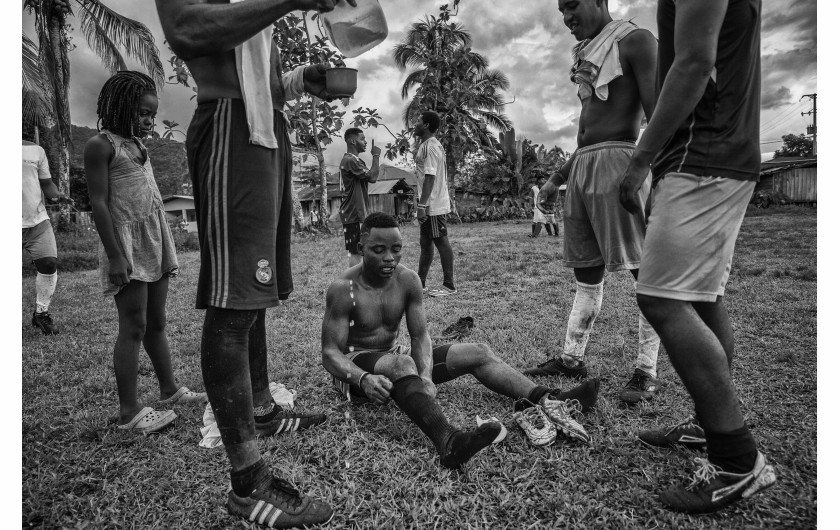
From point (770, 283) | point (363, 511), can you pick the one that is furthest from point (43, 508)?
point (770, 283)

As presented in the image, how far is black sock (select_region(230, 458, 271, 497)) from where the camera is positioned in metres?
1.75

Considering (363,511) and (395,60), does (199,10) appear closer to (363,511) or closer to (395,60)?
(363,511)

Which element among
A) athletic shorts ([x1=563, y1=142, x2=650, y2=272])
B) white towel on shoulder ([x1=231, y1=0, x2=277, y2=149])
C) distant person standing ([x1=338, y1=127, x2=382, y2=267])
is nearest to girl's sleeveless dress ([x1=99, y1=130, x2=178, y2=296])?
white towel on shoulder ([x1=231, y1=0, x2=277, y2=149])

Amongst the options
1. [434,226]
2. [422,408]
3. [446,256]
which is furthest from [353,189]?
[422,408]

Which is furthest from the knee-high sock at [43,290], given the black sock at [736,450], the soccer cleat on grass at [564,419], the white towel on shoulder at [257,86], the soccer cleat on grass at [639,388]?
the black sock at [736,450]

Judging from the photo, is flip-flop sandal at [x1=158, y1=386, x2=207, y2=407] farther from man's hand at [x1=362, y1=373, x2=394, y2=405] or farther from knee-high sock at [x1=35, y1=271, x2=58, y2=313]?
knee-high sock at [x1=35, y1=271, x2=58, y2=313]

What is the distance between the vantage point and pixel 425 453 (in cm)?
228

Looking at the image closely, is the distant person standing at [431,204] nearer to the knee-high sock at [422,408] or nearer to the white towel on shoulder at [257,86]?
the knee-high sock at [422,408]

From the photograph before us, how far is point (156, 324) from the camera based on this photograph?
9.18 ft

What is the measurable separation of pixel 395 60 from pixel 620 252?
Result: 88.9 feet

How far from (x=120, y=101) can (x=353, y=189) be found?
3688 millimetres

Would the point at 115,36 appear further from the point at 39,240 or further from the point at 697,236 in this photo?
the point at 697,236

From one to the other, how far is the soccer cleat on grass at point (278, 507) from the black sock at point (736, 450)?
A: 1.52 metres

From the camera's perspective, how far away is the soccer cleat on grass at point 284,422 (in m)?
2.44
